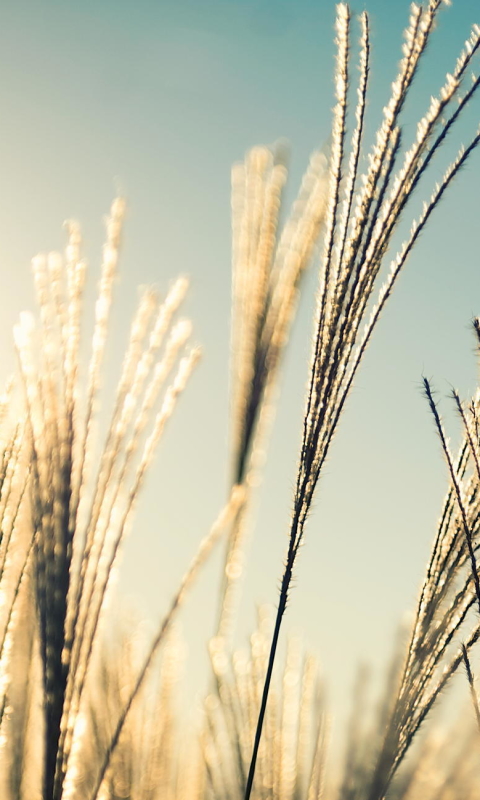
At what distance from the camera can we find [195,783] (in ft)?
5.65

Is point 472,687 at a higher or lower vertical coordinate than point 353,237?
lower

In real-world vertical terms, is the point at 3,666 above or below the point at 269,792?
above

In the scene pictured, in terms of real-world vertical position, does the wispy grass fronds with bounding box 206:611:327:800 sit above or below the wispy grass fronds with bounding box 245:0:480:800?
below

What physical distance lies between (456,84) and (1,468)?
0.84 meters

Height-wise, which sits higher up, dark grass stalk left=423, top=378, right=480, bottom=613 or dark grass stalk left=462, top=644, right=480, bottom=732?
dark grass stalk left=423, top=378, right=480, bottom=613

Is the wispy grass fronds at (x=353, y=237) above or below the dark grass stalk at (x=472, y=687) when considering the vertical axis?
above

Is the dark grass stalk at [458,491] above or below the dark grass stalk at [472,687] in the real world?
above

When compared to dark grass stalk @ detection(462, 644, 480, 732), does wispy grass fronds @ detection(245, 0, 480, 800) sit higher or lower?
higher

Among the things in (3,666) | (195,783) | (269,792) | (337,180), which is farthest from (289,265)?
(195,783)

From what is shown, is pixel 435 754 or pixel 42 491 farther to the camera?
pixel 435 754

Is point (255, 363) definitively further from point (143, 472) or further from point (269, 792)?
point (269, 792)

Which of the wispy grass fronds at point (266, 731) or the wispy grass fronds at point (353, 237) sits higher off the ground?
the wispy grass fronds at point (353, 237)

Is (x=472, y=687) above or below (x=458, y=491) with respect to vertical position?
below

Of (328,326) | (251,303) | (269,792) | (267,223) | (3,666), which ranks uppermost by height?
(267,223)
